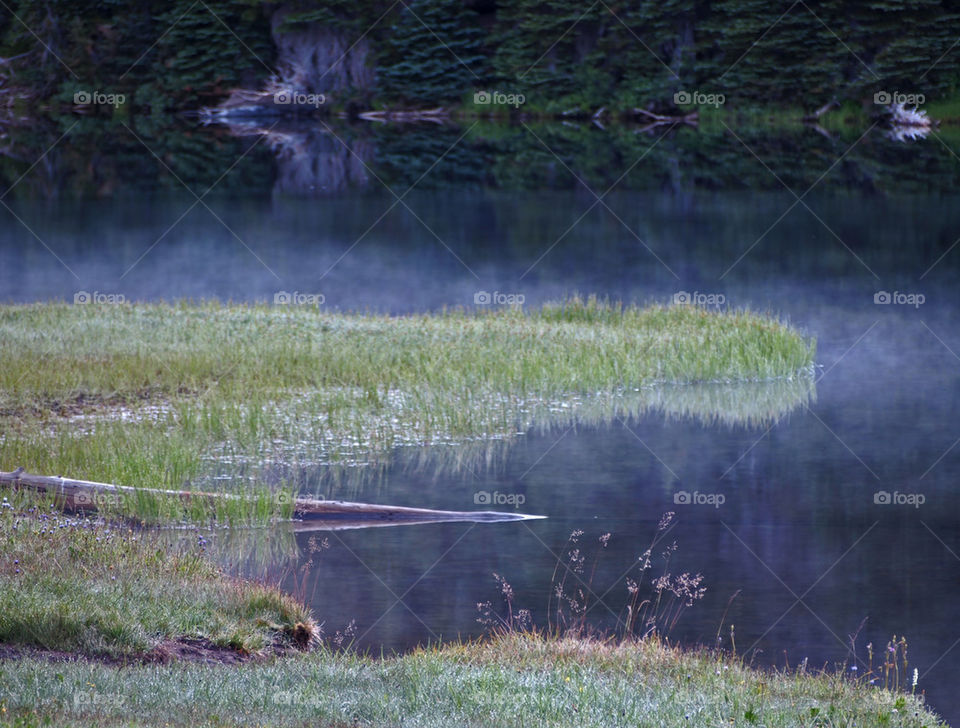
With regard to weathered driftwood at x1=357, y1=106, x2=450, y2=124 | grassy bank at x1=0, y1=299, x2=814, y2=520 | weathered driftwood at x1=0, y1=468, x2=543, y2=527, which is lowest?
weathered driftwood at x1=0, y1=468, x2=543, y2=527

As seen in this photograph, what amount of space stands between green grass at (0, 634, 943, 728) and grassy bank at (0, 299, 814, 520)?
413 centimetres

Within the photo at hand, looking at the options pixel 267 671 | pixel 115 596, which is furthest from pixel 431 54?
pixel 267 671

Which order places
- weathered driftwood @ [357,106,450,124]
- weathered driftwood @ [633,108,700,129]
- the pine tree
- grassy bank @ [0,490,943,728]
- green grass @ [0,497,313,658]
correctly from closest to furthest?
grassy bank @ [0,490,943,728] → green grass @ [0,497,313,658] → the pine tree → weathered driftwood @ [633,108,700,129] → weathered driftwood @ [357,106,450,124]

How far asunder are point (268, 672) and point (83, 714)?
1487 millimetres

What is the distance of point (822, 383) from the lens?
797 inches

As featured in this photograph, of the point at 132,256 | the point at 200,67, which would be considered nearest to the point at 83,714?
the point at 132,256

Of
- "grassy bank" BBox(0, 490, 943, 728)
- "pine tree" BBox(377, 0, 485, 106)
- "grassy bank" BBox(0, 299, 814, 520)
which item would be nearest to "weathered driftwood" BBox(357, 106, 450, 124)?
"pine tree" BBox(377, 0, 485, 106)

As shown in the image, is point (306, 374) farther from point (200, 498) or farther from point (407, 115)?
point (407, 115)

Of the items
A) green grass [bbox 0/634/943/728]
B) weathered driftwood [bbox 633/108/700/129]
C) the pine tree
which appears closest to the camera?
green grass [bbox 0/634/943/728]

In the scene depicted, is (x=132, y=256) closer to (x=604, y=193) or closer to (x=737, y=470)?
(x=604, y=193)

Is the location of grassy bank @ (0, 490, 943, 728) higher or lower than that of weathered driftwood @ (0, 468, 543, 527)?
lower

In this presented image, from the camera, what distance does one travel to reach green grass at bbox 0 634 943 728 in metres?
6.68

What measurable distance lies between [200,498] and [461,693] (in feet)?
16.7

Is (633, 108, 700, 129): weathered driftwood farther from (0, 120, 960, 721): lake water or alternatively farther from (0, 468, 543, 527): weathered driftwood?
(0, 468, 543, 527): weathered driftwood
